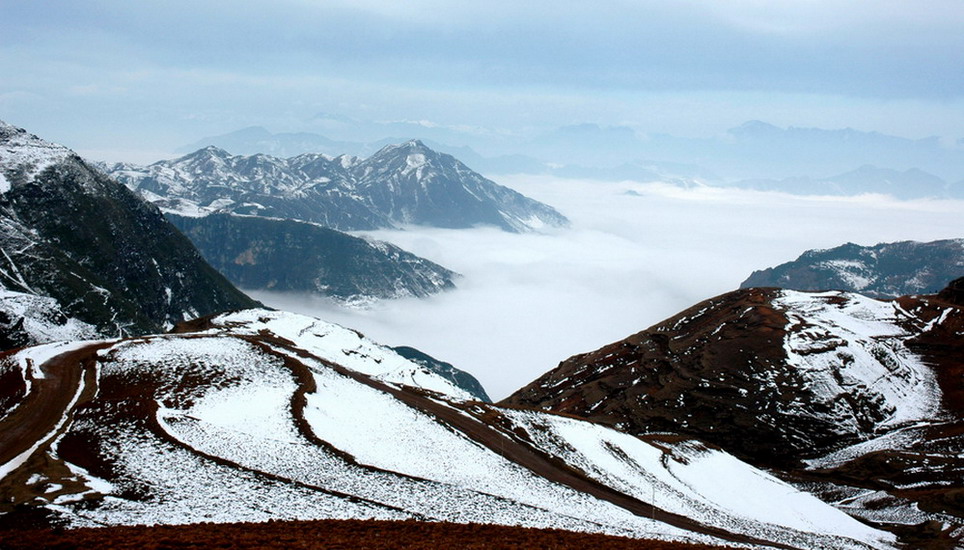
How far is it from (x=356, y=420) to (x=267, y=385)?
987cm

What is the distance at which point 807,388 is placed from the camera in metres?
113

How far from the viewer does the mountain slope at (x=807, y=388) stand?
89.9m

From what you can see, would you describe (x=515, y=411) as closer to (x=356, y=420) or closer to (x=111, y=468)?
(x=356, y=420)

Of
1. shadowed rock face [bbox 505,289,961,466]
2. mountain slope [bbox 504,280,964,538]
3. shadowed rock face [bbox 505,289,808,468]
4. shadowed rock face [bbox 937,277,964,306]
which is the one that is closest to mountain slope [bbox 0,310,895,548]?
mountain slope [bbox 504,280,964,538]

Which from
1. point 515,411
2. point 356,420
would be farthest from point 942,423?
point 356,420

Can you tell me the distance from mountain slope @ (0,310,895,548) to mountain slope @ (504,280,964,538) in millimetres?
32798

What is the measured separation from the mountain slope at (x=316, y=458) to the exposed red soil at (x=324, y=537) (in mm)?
3559

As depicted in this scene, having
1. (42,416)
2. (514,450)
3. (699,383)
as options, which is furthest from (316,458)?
(699,383)

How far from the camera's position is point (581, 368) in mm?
143250

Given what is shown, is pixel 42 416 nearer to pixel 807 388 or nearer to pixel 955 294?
pixel 807 388

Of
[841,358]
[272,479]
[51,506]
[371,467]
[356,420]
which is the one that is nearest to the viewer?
[51,506]

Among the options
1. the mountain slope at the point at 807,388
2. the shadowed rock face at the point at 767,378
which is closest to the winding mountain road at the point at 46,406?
the mountain slope at the point at 807,388

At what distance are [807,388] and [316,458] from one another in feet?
345

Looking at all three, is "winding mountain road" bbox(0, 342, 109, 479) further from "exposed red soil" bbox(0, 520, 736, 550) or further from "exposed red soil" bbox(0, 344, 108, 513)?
"exposed red soil" bbox(0, 520, 736, 550)
